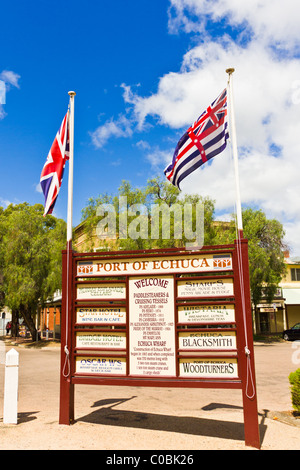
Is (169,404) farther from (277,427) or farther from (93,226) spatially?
(93,226)

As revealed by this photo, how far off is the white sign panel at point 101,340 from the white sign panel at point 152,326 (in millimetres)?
241

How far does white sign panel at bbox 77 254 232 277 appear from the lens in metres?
6.95

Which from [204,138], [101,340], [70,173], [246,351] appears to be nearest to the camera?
[246,351]

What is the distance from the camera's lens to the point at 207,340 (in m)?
6.82

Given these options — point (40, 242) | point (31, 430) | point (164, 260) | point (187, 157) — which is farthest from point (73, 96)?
point (40, 242)

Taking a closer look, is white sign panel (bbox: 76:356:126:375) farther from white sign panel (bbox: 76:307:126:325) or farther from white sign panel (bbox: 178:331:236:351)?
white sign panel (bbox: 178:331:236:351)

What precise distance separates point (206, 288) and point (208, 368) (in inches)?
53.7

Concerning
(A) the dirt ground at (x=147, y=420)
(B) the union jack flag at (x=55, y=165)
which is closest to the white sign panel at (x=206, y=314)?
(A) the dirt ground at (x=147, y=420)

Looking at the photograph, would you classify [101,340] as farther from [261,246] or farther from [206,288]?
[261,246]

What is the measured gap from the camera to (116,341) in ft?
24.1

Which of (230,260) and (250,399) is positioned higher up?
(230,260)

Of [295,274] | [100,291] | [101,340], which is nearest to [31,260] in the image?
[100,291]

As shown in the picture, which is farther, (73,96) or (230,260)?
(73,96)

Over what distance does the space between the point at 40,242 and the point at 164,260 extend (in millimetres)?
22938
